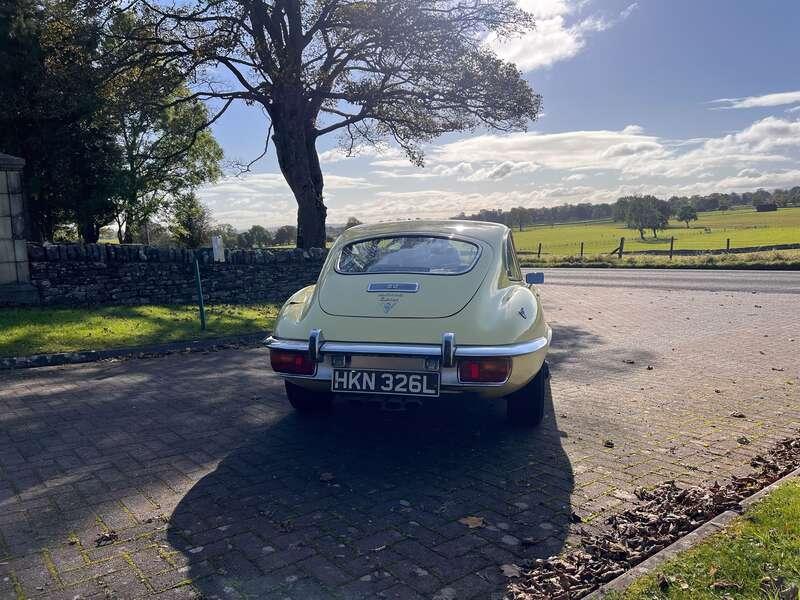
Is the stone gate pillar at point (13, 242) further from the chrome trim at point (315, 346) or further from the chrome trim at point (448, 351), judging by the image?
the chrome trim at point (448, 351)

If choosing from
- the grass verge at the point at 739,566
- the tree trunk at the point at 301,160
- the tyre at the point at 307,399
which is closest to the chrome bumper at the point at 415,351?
the tyre at the point at 307,399

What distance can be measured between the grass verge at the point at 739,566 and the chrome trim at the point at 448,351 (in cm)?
180

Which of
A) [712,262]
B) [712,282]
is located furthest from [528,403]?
[712,262]

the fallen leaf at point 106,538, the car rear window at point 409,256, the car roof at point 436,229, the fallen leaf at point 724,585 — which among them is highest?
the car roof at point 436,229

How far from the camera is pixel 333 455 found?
4.58m

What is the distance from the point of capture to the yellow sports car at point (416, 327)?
4188 millimetres

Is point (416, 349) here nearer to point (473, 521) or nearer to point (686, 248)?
point (473, 521)

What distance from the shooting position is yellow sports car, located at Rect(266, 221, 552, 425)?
419cm

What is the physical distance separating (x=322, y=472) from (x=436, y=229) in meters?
2.40

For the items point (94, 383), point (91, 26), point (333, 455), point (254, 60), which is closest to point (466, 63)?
point (254, 60)

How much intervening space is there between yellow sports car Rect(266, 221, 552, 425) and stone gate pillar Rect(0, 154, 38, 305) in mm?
8751

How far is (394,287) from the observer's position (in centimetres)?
469

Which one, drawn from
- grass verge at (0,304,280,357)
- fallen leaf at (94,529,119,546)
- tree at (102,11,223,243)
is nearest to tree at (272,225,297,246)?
tree at (102,11,223,243)

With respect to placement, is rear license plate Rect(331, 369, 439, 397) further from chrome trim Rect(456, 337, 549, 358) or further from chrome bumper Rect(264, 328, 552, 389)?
chrome trim Rect(456, 337, 549, 358)
